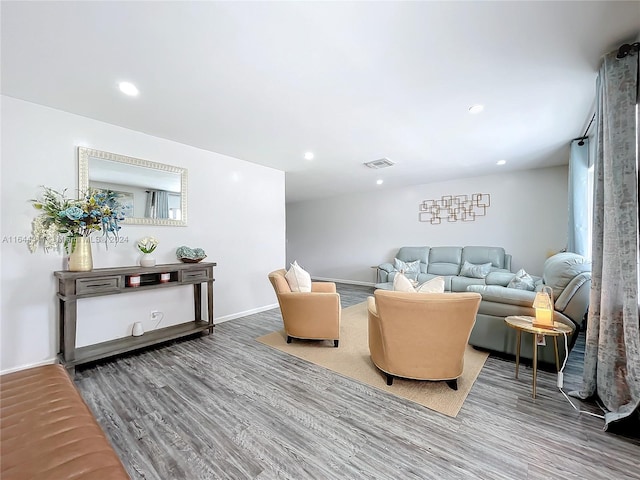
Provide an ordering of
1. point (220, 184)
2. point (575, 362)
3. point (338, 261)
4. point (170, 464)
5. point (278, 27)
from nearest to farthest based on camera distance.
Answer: point (170, 464) < point (278, 27) < point (575, 362) < point (220, 184) < point (338, 261)

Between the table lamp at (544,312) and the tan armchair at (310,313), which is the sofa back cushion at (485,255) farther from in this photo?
the tan armchair at (310,313)

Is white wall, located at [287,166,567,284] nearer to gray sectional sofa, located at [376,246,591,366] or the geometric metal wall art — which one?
the geometric metal wall art

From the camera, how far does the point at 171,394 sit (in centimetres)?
216

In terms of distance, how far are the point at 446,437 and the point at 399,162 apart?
12.9 feet

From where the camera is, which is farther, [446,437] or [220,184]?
[220,184]

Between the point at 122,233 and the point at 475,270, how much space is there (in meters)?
5.80

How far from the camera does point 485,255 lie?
5.33 metres

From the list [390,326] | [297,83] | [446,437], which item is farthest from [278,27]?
[446,437]

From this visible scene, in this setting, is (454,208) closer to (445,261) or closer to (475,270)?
(445,261)

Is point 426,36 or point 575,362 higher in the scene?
point 426,36

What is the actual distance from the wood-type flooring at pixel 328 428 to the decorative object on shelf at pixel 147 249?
111 centimetres

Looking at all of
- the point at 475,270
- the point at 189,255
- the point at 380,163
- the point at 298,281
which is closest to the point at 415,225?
the point at 475,270

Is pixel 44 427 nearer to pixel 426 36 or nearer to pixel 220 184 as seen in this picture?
pixel 426 36

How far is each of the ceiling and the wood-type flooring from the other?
2604 mm
